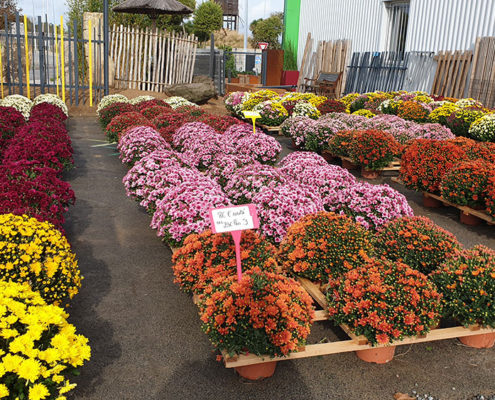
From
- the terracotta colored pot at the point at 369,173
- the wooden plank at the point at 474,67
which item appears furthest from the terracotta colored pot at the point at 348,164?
the wooden plank at the point at 474,67

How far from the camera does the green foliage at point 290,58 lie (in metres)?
29.2

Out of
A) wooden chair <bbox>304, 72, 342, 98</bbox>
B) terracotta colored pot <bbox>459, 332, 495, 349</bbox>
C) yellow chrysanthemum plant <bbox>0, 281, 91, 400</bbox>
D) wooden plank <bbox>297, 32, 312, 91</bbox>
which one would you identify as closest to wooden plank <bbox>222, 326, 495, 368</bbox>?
terracotta colored pot <bbox>459, 332, 495, 349</bbox>

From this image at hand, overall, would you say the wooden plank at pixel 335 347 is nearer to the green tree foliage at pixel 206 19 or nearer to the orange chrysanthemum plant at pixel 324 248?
the orange chrysanthemum plant at pixel 324 248

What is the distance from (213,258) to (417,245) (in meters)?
2.01

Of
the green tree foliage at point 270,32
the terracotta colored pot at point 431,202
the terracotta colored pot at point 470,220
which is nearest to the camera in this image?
the terracotta colored pot at point 470,220

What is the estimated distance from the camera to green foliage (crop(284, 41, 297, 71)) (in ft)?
95.8

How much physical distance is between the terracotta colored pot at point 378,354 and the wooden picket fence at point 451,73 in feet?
48.0

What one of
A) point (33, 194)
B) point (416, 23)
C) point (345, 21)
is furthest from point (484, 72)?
point (33, 194)

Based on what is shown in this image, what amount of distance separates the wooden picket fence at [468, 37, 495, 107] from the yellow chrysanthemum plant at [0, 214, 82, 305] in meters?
14.7

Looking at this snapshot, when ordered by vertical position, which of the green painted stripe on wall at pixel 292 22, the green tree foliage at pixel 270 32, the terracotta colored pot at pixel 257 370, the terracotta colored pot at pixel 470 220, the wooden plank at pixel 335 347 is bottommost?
the terracotta colored pot at pixel 257 370

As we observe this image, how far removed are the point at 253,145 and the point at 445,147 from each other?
3.22 m

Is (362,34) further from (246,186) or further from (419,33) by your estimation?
(246,186)

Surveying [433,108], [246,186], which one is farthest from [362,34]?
[246,186]

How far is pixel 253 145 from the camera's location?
8367 millimetres
